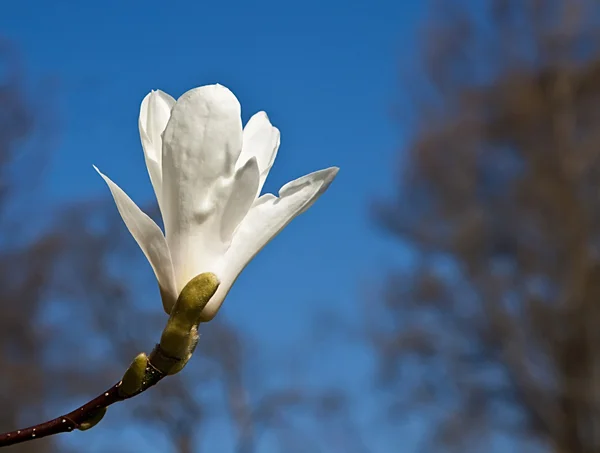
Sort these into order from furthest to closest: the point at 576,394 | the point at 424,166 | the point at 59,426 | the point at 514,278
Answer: the point at 424,166 < the point at 514,278 < the point at 576,394 < the point at 59,426

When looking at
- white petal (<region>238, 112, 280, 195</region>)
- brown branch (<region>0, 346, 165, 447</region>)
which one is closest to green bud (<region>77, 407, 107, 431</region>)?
brown branch (<region>0, 346, 165, 447</region>)

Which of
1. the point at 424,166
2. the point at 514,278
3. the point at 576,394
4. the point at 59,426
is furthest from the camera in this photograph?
the point at 424,166

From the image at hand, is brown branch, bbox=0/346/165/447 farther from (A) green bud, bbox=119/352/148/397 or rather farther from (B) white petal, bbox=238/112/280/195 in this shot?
(B) white petal, bbox=238/112/280/195

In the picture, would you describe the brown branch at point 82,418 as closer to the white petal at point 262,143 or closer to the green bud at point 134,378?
the green bud at point 134,378

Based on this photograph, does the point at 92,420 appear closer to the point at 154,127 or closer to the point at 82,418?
the point at 82,418

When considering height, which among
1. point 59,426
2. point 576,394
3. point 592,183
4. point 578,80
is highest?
point 59,426

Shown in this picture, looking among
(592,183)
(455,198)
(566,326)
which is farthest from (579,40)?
(566,326)

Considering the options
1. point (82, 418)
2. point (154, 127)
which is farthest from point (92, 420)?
point (154, 127)

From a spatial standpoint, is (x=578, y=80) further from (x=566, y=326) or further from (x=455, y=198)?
(x=566, y=326)

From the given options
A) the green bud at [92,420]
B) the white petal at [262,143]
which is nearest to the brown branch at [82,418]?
the green bud at [92,420]
